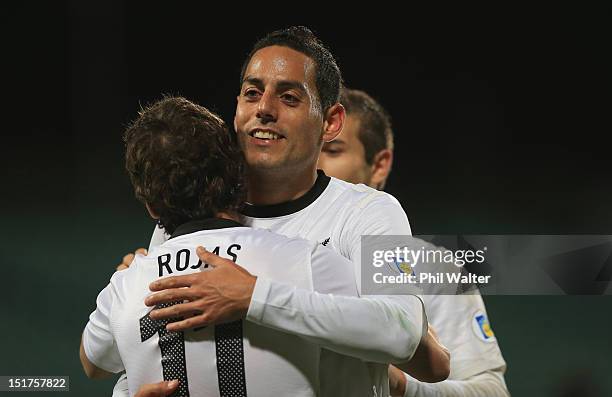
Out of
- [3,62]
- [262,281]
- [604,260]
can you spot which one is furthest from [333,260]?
[3,62]

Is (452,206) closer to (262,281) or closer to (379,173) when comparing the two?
(379,173)

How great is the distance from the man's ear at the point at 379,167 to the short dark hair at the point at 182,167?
5.51 ft

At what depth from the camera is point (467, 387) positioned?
2.38 metres

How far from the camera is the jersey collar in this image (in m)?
1.57

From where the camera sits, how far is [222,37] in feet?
15.8

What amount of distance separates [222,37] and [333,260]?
11.3 feet

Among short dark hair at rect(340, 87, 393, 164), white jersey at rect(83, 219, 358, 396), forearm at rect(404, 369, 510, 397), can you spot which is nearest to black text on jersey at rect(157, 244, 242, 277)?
white jersey at rect(83, 219, 358, 396)

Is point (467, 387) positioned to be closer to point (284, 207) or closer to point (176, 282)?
point (284, 207)

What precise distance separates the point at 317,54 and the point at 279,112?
8.9 inches

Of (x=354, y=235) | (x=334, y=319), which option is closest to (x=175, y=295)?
(x=334, y=319)

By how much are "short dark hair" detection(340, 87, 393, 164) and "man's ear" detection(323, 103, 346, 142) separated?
1.10 m

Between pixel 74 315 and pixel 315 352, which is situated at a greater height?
pixel 74 315

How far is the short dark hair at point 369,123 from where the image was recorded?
10.7 feet

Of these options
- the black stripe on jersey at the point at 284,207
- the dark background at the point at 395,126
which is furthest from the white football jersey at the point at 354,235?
the dark background at the point at 395,126
